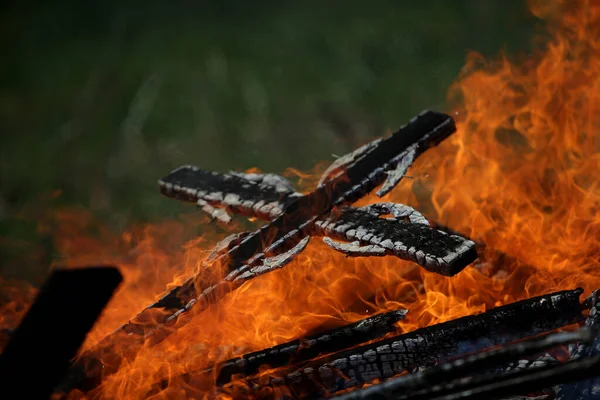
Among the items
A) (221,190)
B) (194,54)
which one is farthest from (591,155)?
(194,54)

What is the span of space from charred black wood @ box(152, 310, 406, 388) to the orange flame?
0.22 meters

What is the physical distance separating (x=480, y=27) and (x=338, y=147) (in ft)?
7.77

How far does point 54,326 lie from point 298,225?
2653 mm

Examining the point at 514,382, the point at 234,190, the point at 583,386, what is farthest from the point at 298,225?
the point at 514,382

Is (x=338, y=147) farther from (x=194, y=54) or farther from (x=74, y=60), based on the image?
(x=74, y=60)

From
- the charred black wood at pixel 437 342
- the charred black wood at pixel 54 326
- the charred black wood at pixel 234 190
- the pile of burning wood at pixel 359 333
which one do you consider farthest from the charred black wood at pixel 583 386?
the charred black wood at pixel 54 326

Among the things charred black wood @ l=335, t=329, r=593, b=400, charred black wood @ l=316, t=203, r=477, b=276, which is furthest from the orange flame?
charred black wood @ l=335, t=329, r=593, b=400

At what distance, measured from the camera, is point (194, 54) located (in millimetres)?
8453

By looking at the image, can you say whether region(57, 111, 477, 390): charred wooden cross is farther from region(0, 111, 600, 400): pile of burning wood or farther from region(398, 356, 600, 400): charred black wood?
region(398, 356, 600, 400): charred black wood

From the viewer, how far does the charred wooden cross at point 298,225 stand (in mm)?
4062

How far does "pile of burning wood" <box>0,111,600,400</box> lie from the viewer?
2432 millimetres

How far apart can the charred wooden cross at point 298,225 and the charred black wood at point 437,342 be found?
0.37 metres

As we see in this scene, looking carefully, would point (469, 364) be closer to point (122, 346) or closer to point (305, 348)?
point (305, 348)

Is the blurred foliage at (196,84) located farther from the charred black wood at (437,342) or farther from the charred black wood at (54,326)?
the charred black wood at (54,326)
